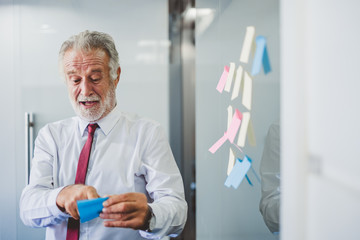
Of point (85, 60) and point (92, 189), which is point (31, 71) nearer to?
Answer: point (85, 60)

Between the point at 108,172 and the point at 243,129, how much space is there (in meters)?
0.55

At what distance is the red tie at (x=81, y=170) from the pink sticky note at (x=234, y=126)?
551 millimetres

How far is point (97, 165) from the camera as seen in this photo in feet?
3.99

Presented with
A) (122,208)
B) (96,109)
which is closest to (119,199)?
(122,208)

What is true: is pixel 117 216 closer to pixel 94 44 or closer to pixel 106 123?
pixel 106 123

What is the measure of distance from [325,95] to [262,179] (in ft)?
1.21

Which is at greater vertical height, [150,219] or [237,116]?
[237,116]

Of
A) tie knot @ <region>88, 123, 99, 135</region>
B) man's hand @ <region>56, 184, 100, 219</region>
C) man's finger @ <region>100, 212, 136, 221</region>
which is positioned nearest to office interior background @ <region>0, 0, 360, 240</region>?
tie knot @ <region>88, 123, 99, 135</region>

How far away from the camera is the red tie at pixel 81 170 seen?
3.89 feet

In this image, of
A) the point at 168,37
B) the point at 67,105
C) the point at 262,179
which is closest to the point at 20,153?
A: the point at 67,105

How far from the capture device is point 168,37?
138 centimetres

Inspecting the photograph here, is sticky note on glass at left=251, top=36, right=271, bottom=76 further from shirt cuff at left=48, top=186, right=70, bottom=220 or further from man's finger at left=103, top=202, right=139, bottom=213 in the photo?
shirt cuff at left=48, top=186, right=70, bottom=220

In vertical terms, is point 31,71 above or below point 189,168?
above

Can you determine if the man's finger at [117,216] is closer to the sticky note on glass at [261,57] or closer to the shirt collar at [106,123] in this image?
the shirt collar at [106,123]
